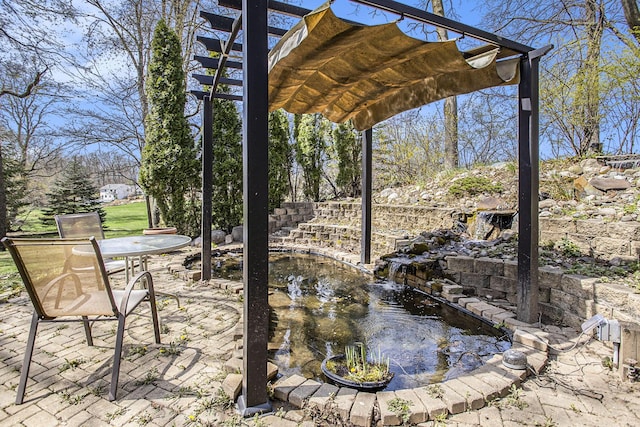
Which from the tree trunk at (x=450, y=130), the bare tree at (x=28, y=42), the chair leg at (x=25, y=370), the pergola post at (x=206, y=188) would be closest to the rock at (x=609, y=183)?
the tree trunk at (x=450, y=130)

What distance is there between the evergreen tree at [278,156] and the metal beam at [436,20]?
635 cm

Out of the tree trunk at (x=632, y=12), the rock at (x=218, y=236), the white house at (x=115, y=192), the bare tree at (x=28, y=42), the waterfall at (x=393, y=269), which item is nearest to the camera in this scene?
the waterfall at (x=393, y=269)

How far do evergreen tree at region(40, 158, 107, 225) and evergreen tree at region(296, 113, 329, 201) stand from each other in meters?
5.55

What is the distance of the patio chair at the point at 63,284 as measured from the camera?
1.78 metres

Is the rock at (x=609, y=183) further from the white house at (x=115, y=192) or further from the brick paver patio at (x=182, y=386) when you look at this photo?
the white house at (x=115, y=192)

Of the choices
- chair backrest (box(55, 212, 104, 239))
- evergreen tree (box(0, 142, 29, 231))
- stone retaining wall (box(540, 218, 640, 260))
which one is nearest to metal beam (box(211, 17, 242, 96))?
chair backrest (box(55, 212, 104, 239))

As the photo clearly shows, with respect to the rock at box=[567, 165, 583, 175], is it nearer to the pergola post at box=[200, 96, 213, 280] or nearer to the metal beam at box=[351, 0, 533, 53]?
the metal beam at box=[351, 0, 533, 53]

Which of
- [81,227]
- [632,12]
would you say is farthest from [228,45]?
[632,12]

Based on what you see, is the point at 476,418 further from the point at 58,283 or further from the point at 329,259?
the point at 329,259

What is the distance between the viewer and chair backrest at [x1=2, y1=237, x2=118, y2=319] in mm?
1784

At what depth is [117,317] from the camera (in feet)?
6.33

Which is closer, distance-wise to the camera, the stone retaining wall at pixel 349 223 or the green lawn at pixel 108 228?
the green lawn at pixel 108 228

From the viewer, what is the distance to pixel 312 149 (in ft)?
29.4

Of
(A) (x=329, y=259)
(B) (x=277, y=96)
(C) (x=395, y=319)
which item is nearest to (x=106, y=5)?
(B) (x=277, y=96)
